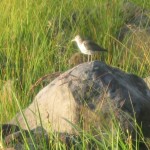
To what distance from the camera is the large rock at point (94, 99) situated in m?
4.40

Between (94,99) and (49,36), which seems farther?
(49,36)

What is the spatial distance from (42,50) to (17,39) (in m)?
0.71

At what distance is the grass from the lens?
6.50 m

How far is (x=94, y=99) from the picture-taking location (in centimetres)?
454

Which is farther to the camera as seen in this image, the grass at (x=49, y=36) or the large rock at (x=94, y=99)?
the grass at (x=49, y=36)

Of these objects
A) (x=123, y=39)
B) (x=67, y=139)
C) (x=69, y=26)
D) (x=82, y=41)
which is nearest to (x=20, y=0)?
(x=69, y=26)

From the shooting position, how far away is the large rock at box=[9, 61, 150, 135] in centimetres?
440

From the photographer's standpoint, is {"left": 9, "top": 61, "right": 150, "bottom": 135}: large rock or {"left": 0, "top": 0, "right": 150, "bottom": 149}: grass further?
{"left": 0, "top": 0, "right": 150, "bottom": 149}: grass

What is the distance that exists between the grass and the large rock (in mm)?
1062

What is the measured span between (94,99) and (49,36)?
123 inches

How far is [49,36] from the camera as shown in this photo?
24.8ft

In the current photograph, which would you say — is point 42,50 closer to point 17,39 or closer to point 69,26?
point 17,39

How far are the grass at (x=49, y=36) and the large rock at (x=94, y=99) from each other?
41.8 inches

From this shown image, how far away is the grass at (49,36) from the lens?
650 centimetres
